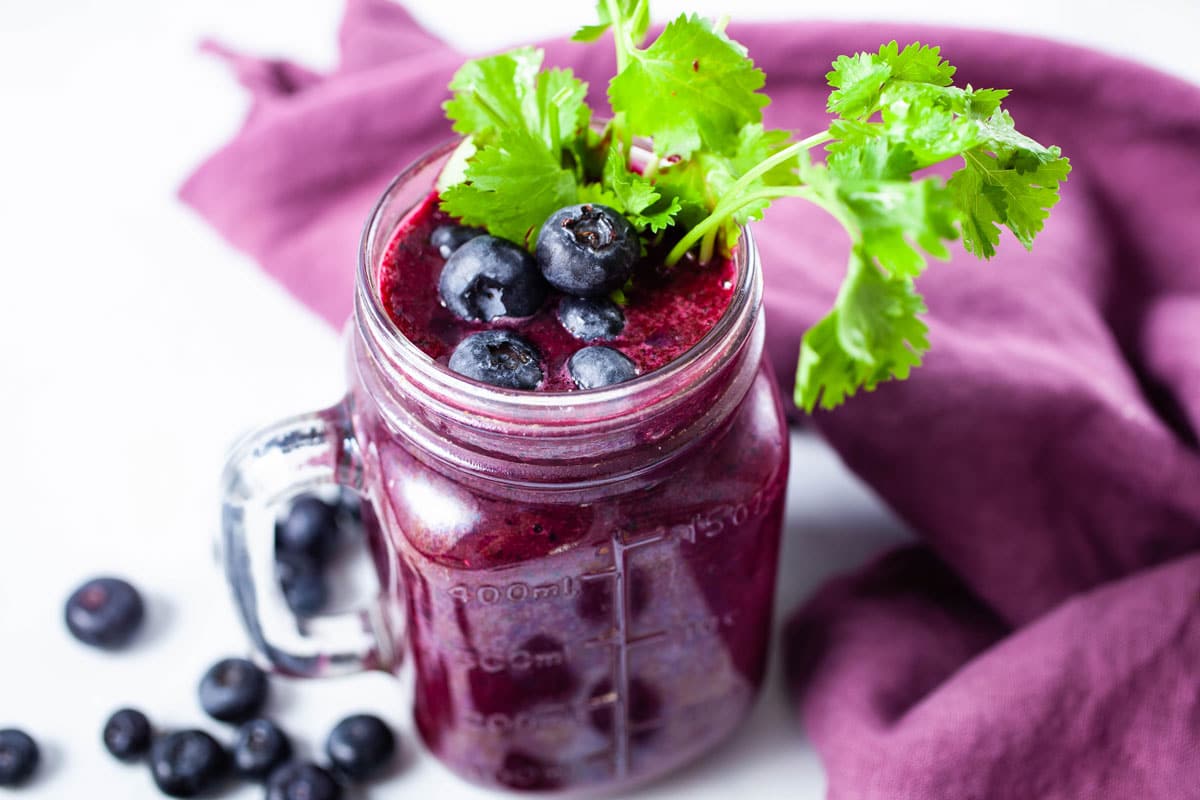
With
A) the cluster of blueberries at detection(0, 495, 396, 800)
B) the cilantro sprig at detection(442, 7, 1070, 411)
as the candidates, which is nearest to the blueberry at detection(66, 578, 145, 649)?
the cluster of blueberries at detection(0, 495, 396, 800)

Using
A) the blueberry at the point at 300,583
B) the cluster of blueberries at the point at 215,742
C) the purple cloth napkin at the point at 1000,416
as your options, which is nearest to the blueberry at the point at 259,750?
the cluster of blueberries at the point at 215,742

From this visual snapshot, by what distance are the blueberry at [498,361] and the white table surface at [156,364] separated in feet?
1.64

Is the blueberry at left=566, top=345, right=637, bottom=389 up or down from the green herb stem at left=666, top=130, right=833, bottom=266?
down

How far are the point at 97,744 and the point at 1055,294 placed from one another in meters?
1.06

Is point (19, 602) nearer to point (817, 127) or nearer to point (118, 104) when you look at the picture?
point (118, 104)

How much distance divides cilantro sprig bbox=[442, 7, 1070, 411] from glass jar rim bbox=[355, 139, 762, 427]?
0.18 ft

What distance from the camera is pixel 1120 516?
130 centimetres

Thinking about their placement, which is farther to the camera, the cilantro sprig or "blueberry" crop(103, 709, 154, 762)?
"blueberry" crop(103, 709, 154, 762)

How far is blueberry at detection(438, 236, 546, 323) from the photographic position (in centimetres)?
92

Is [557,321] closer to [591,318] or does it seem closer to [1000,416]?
[591,318]

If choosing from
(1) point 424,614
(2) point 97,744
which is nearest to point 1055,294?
(1) point 424,614

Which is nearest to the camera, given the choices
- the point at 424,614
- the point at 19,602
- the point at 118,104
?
the point at 424,614

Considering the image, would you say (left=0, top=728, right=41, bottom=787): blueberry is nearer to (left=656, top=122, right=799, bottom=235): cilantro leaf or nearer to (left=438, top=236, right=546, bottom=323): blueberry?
(left=438, top=236, right=546, bottom=323): blueberry

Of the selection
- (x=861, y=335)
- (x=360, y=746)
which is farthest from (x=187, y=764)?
(x=861, y=335)
